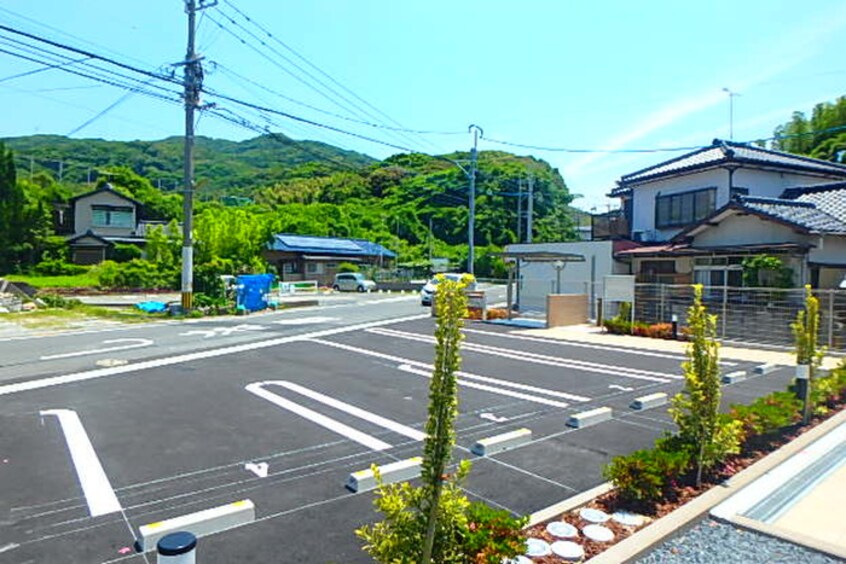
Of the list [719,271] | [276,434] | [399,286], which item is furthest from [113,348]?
[399,286]

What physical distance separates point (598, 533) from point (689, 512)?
80 centimetres

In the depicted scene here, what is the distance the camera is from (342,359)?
36.5 feet

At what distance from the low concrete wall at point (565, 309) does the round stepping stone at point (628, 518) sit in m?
13.0

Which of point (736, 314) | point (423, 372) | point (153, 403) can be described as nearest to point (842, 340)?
point (736, 314)

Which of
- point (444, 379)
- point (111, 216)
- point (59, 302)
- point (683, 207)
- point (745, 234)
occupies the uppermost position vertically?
point (111, 216)

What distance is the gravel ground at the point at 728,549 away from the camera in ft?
11.3

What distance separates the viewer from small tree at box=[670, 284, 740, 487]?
4.60 meters

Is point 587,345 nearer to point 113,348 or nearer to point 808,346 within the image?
point 808,346

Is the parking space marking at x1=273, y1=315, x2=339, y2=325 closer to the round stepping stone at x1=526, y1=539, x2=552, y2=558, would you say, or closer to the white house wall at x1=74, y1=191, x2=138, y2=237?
the round stepping stone at x1=526, y1=539, x2=552, y2=558

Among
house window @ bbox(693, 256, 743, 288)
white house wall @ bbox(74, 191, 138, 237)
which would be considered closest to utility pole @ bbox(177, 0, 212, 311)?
house window @ bbox(693, 256, 743, 288)

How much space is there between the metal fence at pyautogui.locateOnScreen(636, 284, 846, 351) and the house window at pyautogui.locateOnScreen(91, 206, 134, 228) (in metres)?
42.9

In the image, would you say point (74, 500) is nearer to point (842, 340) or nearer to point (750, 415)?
point (750, 415)

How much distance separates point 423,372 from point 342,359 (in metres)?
2.15

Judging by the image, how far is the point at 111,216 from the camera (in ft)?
145
